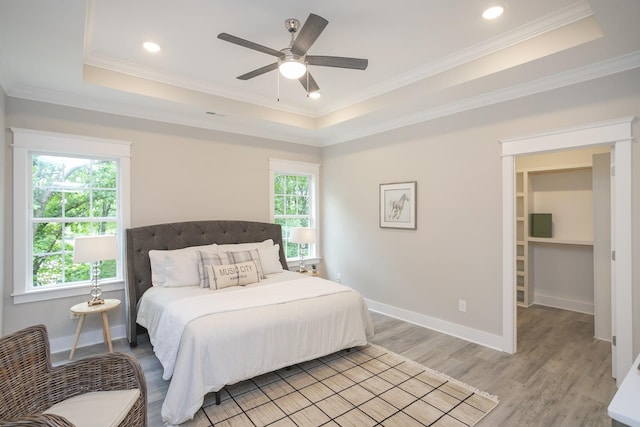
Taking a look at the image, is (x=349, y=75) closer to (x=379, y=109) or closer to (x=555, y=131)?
(x=379, y=109)

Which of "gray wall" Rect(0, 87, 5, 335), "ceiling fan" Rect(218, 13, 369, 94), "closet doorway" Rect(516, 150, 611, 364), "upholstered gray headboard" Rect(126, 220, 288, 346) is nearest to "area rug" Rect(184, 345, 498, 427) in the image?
"upholstered gray headboard" Rect(126, 220, 288, 346)

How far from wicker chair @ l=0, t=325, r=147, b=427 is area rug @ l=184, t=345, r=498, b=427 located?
2.12 feet

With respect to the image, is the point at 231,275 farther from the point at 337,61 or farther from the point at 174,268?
the point at 337,61

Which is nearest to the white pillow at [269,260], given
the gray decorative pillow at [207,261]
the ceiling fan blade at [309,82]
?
the gray decorative pillow at [207,261]

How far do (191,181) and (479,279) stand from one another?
12.1 feet

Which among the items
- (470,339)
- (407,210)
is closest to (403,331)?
(470,339)

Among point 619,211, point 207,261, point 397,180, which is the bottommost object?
point 207,261

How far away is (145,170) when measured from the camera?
3816 millimetres

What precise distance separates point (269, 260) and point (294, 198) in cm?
152

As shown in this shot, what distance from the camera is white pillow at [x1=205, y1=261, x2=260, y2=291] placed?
11.0 feet

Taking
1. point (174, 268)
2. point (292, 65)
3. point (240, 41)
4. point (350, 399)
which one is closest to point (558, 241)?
point (350, 399)

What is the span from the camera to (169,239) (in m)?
3.82

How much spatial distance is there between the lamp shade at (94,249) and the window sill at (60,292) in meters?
0.68

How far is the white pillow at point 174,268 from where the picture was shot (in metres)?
3.42
